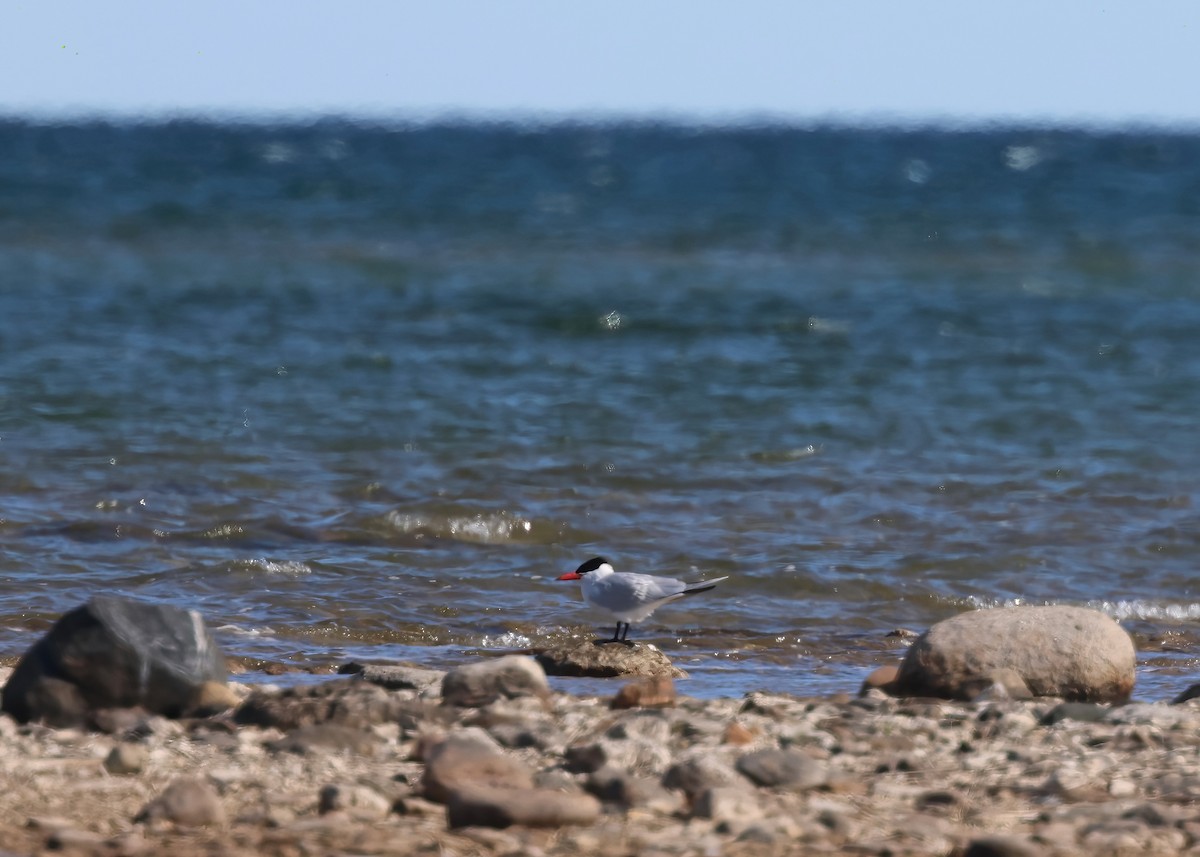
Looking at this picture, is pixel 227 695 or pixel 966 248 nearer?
pixel 227 695

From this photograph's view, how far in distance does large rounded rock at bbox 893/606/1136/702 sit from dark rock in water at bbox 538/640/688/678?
0.82 m

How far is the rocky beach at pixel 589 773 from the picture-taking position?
333cm

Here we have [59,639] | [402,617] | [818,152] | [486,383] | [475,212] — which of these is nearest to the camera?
[59,639]

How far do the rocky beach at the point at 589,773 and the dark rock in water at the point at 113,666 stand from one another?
5cm

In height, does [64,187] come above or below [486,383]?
above

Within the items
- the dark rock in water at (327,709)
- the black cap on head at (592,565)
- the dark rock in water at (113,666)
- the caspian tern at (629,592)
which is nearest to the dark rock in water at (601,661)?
the caspian tern at (629,592)

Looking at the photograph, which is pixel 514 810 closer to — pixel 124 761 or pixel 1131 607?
pixel 124 761

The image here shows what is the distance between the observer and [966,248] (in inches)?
896

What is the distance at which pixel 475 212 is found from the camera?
1049 inches

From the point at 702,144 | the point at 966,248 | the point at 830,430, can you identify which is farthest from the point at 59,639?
the point at 702,144

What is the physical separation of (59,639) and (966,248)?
19.6 m

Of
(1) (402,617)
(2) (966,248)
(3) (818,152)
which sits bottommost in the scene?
(1) (402,617)

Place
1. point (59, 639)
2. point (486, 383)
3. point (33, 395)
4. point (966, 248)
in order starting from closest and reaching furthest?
1. point (59, 639)
2. point (33, 395)
3. point (486, 383)
4. point (966, 248)

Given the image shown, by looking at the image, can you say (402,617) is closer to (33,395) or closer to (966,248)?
(33,395)
